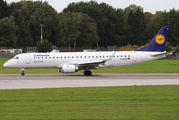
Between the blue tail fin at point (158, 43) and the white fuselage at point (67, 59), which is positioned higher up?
the blue tail fin at point (158, 43)

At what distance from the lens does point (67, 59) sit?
115 ft

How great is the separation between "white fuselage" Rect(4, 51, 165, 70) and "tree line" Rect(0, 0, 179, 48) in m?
65.4

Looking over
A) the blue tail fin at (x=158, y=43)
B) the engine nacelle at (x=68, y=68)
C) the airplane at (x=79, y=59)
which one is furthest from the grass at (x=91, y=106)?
the blue tail fin at (x=158, y=43)

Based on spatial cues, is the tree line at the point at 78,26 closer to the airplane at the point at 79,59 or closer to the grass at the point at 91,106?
the airplane at the point at 79,59

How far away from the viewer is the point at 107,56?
3550cm

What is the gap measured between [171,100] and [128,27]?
11087cm

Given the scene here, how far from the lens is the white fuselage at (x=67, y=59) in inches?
1359

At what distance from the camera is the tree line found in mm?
104500

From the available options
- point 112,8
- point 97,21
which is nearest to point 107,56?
point 97,21

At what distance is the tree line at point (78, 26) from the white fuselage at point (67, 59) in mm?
65405

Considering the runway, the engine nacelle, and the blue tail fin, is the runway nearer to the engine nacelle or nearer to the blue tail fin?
the engine nacelle

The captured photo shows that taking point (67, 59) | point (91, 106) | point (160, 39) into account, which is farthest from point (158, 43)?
point (91, 106)

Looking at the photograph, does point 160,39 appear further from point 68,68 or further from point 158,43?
point 68,68

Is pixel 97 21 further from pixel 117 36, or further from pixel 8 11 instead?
pixel 8 11
